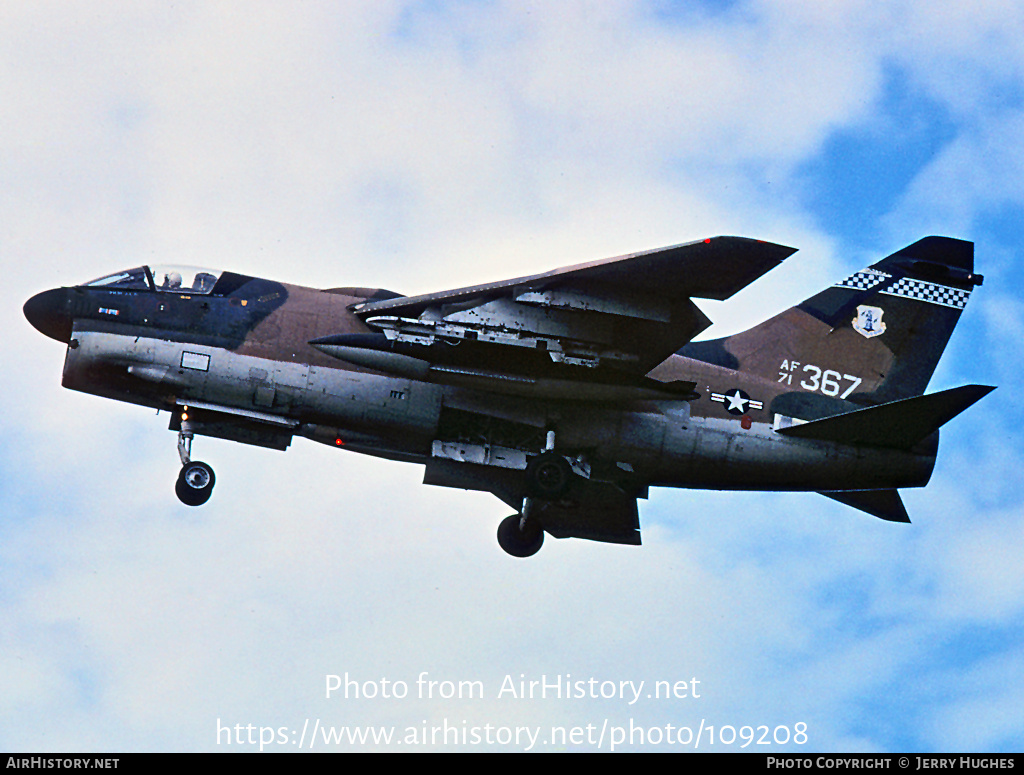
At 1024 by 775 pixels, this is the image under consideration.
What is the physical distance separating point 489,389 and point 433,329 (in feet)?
5.15

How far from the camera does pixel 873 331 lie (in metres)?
24.3

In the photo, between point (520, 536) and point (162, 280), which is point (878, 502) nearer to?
point (520, 536)

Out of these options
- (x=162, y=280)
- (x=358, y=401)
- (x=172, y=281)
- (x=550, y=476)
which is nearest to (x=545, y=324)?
(x=550, y=476)

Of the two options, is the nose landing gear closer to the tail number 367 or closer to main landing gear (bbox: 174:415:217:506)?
the tail number 367

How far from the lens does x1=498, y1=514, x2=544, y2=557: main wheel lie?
24938 mm

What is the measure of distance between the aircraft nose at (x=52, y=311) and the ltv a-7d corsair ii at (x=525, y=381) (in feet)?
0.09

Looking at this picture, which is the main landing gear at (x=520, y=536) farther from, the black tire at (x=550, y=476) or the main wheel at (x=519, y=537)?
the black tire at (x=550, y=476)

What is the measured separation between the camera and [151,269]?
2183 centimetres

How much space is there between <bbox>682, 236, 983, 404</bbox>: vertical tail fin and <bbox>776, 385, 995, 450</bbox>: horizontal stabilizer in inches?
47.7

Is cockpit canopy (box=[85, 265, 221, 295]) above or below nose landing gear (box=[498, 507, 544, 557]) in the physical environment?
above

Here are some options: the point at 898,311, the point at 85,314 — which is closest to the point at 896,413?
the point at 898,311

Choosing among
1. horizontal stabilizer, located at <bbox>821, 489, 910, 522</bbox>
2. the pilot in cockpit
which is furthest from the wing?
horizontal stabilizer, located at <bbox>821, 489, 910, 522</bbox>

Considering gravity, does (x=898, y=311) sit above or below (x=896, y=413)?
above
